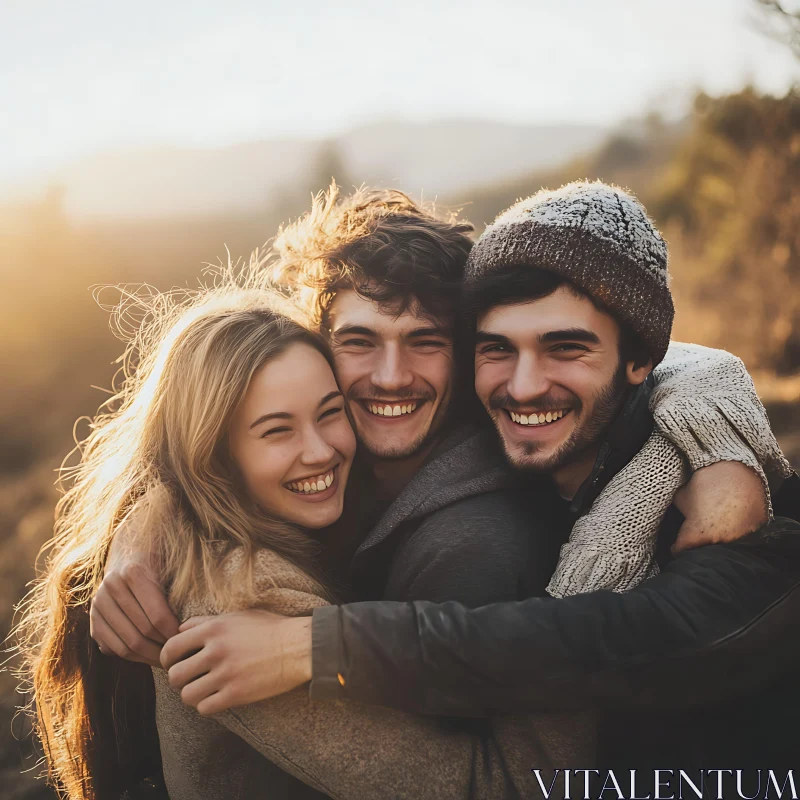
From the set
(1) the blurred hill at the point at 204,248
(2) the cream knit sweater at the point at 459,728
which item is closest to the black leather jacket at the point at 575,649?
(2) the cream knit sweater at the point at 459,728

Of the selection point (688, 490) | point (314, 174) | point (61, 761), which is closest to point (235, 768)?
point (61, 761)

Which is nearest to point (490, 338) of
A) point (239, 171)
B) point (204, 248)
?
point (204, 248)

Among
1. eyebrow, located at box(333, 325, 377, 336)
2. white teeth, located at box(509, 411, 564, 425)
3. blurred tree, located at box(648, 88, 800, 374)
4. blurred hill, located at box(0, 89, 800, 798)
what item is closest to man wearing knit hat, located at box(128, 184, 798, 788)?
white teeth, located at box(509, 411, 564, 425)

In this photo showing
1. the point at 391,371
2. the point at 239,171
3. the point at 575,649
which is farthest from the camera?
the point at 239,171

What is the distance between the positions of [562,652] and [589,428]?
0.94m

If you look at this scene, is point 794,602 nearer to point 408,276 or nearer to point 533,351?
point 533,351

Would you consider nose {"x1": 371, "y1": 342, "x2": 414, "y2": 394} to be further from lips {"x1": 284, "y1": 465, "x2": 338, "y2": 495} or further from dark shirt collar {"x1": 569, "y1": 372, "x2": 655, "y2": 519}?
dark shirt collar {"x1": 569, "y1": 372, "x2": 655, "y2": 519}

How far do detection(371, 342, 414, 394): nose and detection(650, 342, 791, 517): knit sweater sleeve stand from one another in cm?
90

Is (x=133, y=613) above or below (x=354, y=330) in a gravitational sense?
below

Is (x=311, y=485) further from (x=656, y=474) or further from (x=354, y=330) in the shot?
(x=656, y=474)

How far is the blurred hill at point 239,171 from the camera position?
1975 centimetres

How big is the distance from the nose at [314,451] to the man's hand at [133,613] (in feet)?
1.90

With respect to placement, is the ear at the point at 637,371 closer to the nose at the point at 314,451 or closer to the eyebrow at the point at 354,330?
the eyebrow at the point at 354,330

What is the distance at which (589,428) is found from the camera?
2414 millimetres
